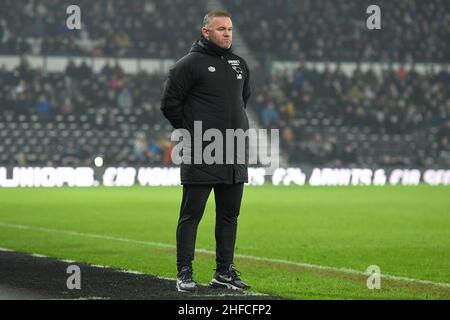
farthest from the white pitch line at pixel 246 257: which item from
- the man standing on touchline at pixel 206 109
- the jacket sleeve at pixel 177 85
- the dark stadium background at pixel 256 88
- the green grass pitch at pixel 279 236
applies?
the dark stadium background at pixel 256 88

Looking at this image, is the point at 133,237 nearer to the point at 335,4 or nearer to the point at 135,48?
the point at 135,48

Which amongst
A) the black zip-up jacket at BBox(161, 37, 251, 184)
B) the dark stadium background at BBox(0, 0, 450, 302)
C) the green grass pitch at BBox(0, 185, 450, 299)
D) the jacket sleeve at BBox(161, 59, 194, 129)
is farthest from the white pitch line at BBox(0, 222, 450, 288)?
the dark stadium background at BBox(0, 0, 450, 302)

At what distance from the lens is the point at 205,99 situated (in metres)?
9.47

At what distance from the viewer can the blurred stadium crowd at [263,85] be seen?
37688 millimetres

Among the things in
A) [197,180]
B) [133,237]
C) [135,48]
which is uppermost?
[135,48]

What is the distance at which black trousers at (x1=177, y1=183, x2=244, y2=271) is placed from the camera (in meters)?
9.52

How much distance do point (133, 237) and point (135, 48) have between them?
27205mm

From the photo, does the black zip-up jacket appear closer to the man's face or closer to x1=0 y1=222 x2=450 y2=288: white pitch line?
the man's face

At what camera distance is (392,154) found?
3988 cm

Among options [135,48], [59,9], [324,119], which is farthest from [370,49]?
[59,9]

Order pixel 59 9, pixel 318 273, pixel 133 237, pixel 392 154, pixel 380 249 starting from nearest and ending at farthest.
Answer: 1. pixel 318 273
2. pixel 380 249
3. pixel 133 237
4. pixel 392 154
5. pixel 59 9

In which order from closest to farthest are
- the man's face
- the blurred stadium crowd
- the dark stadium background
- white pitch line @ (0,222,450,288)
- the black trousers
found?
the man's face < the black trousers < white pitch line @ (0,222,450,288) < the dark stadium background < the blurred stadium crowd

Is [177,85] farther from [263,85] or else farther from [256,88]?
[263,85]
